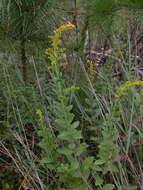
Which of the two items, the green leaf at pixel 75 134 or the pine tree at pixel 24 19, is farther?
the pine tree at pixel 24 19

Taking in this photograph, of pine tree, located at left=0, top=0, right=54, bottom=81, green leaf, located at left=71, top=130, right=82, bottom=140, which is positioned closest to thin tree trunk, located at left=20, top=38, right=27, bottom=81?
pine tree, located at left=0, top=0, right=54, bottom=81

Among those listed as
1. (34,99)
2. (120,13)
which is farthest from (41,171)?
(120,13)

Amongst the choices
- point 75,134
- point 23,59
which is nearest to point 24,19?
point 23,59

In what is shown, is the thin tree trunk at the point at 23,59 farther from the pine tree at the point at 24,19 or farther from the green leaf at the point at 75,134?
the green leaf at the point at 75,134

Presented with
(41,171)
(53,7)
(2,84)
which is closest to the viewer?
(41,171)

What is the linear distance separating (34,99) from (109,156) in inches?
19.3

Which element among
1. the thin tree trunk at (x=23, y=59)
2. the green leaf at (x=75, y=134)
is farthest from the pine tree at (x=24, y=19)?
the green leaf at (x=75, y=134)

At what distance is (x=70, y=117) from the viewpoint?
0.85 m

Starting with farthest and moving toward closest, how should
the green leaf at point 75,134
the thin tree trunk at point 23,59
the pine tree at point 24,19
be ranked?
the thin tree trunk at point 23,59 < the pine tree at point 24,19 < the green leaf at point 75,134

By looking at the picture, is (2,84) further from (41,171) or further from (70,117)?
(70,117)

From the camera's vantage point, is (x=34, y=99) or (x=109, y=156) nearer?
(x=109, y=156)

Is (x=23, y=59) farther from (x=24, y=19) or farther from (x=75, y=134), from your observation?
(x=75, y=134)

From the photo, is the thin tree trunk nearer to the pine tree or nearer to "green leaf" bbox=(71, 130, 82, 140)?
the pine tree

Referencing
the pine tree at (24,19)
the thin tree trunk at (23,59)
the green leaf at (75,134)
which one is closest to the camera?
the green leaf at (75,134)
